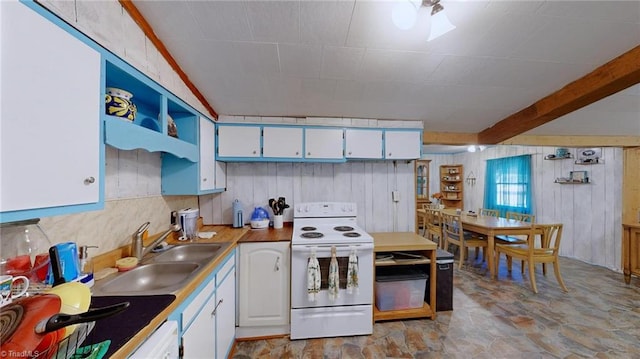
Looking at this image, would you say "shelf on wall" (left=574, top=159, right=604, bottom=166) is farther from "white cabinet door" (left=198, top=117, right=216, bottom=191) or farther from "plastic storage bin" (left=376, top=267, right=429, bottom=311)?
"white cabinet door" (left=198, top=117, right=216, bottom=191)

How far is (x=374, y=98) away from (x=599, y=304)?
11.3 feet

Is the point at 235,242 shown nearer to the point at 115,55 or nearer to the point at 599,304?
the point at 115,55

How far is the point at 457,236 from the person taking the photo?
3920mm

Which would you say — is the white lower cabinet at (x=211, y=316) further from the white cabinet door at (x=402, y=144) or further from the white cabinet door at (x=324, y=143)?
the white cabinet door at (x=402, y=144)

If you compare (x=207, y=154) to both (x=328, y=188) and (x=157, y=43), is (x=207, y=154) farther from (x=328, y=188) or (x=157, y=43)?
(x=328, y=188)

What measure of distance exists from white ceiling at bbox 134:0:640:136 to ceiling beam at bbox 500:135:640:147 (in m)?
1.03

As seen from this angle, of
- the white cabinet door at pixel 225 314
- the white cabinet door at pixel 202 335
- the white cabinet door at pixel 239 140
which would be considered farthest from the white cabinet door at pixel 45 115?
the white cabinet door at pixel 239 140

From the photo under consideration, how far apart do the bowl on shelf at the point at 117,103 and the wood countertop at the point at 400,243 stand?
211 centimetres

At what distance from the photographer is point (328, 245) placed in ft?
6.86

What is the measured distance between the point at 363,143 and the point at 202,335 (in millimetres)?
2195

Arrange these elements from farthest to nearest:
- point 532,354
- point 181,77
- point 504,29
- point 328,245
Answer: point 328,245, point 532,354, point 181,77, point 504,29

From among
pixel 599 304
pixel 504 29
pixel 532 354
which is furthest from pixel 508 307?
pixel 504 29

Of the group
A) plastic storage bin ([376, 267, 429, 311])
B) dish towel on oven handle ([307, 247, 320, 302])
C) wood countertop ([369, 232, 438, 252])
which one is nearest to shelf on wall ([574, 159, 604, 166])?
wood countertop ([369, 232, 438, 252])

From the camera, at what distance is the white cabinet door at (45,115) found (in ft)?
2.24
